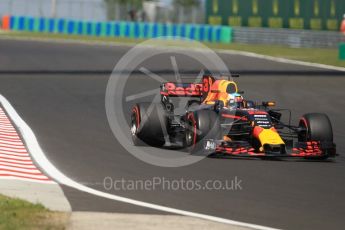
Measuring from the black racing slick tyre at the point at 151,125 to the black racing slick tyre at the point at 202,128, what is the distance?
2.41 feet

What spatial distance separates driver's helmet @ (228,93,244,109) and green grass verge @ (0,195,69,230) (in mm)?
5145

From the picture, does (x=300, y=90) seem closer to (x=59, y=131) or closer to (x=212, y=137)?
(x=59, y=131)

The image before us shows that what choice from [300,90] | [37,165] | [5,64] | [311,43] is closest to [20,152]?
[37,165]

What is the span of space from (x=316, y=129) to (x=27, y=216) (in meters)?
5.75

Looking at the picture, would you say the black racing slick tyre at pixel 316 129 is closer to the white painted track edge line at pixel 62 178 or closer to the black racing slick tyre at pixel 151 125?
the black racing slick tyre at pixel 151 125

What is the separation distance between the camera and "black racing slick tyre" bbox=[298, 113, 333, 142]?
13023mm

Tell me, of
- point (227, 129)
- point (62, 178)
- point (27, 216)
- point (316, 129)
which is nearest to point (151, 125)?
point (227, 129)

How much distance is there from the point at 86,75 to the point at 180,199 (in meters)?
17.7

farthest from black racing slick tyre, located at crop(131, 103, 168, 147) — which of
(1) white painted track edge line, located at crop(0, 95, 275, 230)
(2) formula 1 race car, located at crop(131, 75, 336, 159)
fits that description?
(1) white painted track edge line, located at crop(0, 95, 275, 230)

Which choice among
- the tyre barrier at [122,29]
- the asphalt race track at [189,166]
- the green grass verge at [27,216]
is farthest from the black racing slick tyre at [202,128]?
the tyre barrier at [122,29]

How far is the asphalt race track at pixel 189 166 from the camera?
948 cm

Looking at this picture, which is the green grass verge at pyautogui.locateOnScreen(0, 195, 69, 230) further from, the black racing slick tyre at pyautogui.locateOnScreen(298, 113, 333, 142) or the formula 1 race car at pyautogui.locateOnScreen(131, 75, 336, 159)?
the black racing slick tyre at pyautogui.locateOnScreen(298, 113, 333, 142)

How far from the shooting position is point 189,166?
12.1 meters

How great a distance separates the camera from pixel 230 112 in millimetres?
13352
